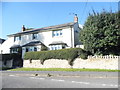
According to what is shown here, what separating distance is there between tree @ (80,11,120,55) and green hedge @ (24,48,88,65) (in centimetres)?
137

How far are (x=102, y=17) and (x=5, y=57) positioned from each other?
2143cm

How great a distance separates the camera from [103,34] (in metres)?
20.0

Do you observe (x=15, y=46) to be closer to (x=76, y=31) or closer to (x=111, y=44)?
(x=76, y=31)

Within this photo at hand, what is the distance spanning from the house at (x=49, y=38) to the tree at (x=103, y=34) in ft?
23.0

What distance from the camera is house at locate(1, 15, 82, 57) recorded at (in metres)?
28.5

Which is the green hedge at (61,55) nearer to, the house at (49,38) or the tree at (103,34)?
the tree at (103,34)

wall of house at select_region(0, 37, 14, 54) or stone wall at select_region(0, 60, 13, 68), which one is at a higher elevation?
wall of house at select_region(0, 37, 14, 54)

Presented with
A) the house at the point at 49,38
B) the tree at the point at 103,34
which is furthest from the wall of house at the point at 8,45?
the tree at the point at 103,34

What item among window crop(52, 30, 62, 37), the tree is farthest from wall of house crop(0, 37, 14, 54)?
the tree

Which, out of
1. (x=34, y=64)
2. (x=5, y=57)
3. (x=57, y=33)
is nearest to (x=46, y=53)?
(x=34, y=64)

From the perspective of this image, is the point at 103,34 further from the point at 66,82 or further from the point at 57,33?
the point at 57,33

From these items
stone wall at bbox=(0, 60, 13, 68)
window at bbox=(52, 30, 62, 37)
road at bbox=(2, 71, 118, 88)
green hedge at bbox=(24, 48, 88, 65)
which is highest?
window at bbox=(52, 30, 62, 37)

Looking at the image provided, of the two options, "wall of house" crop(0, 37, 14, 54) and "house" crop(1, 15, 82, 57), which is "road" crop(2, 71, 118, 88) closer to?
"house" crop(1, 15, 82, 57)

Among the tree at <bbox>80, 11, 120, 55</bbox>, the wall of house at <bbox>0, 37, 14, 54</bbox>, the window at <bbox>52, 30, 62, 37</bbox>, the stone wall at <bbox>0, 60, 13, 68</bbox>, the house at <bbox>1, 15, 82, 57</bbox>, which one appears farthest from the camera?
the wall of house at <bbox>0, 37, 14, 54</bbox>
